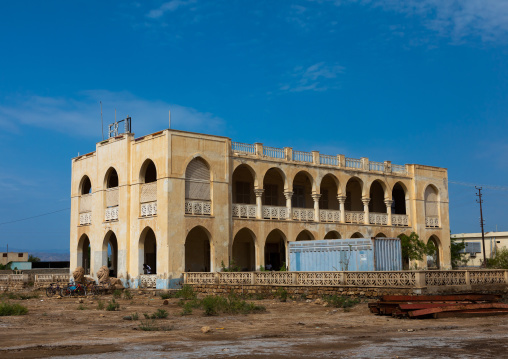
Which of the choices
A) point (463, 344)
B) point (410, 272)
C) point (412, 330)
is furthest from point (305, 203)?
point (463, 344)

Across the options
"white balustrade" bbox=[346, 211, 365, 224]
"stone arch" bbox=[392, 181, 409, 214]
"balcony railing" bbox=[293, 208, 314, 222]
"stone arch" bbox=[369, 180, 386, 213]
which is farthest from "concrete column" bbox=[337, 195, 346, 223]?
"stone arch" bbox=[392, 181, 409, 214]

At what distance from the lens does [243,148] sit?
1273 inches

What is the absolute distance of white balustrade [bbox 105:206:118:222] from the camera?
32.2m

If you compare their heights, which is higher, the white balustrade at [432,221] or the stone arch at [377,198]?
the stone arch at [377,198]

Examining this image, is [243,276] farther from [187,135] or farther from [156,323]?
[156,323]

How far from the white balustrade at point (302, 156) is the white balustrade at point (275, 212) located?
121 inches

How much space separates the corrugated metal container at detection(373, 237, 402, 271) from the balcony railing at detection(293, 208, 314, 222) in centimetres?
895

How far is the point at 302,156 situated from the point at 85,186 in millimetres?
13456

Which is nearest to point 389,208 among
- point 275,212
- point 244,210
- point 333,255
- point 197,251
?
point 275,212

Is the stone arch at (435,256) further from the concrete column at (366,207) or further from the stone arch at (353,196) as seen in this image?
the concrete column at (366,207)

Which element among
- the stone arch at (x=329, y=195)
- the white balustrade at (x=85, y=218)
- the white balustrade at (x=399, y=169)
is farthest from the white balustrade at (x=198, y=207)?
the white balustrade at (x=399, y=169)

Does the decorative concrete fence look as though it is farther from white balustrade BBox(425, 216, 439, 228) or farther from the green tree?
white balustrade BBox(425, 216, 439, 228)

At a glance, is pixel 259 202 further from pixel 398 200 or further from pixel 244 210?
pixel 398 200

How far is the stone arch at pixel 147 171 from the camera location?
30.8m
